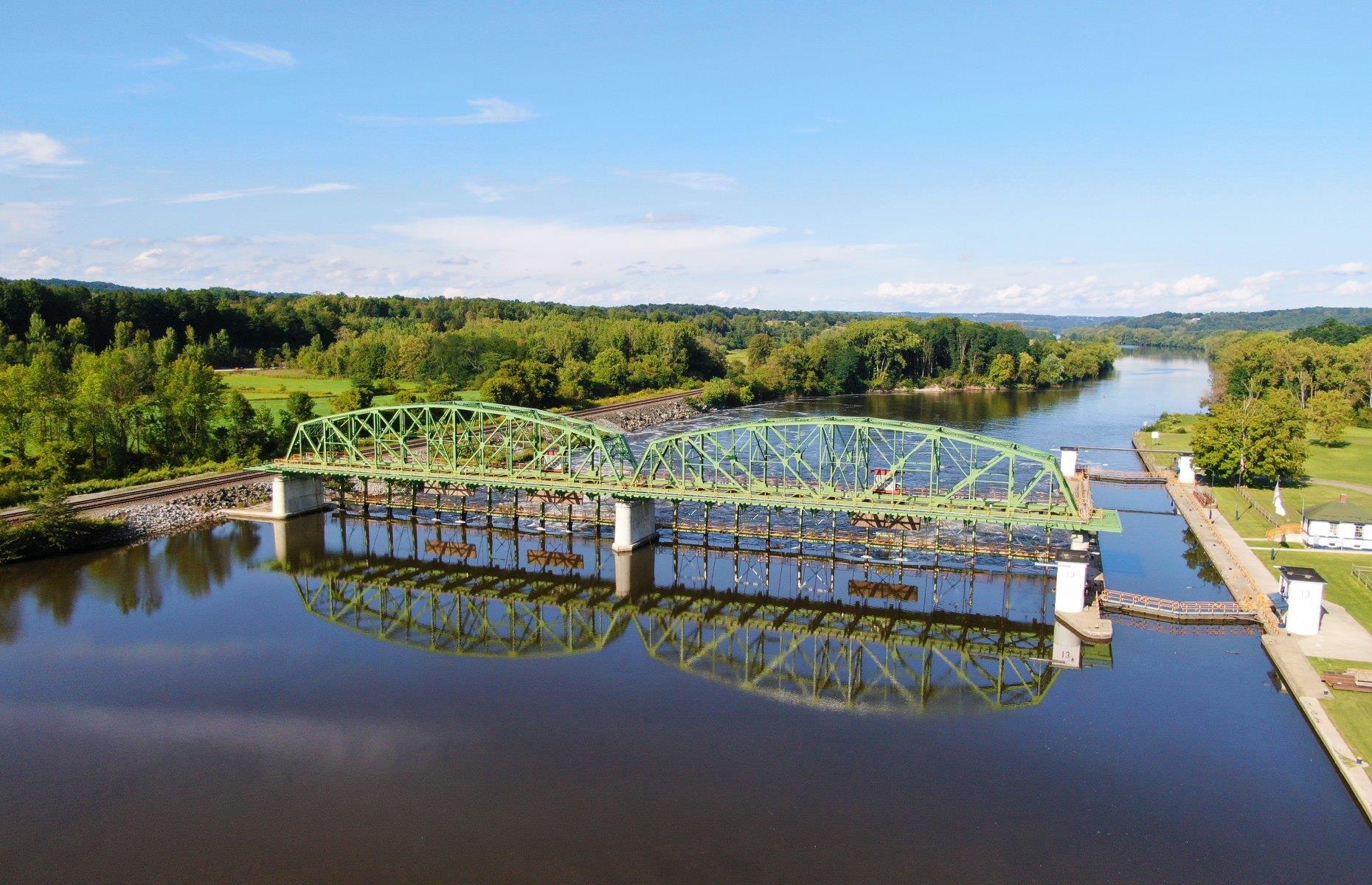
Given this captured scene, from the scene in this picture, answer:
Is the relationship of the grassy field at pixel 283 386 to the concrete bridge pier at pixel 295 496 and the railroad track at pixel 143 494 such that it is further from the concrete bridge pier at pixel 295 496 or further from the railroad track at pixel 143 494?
the concrete bridge pier at pixel 295 496

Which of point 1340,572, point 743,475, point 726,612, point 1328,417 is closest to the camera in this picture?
point 726,612

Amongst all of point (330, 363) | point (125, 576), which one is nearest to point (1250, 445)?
point (125, 576)

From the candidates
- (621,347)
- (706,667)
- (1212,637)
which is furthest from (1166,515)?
(621,347)

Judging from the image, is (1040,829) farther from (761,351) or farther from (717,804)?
(761,351)

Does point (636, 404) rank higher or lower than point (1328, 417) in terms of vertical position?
lower

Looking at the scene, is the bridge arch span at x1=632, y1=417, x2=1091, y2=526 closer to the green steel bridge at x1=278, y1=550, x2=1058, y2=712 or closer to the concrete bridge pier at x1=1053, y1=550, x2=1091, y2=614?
the concrete bridge pier at x1=1053, y1=550, x2=1091, y2=614

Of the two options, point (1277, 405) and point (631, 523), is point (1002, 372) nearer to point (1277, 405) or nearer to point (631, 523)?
point (1277, 405)

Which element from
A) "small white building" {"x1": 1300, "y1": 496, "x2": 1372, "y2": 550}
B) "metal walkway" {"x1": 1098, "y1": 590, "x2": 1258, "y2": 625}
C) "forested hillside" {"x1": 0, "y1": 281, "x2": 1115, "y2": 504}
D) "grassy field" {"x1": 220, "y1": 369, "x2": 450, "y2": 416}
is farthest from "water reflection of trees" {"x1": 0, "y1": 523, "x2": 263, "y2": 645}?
"small white building" {"x1": 1300, "y1": 496, "x2": 1372, "y2": 550}
